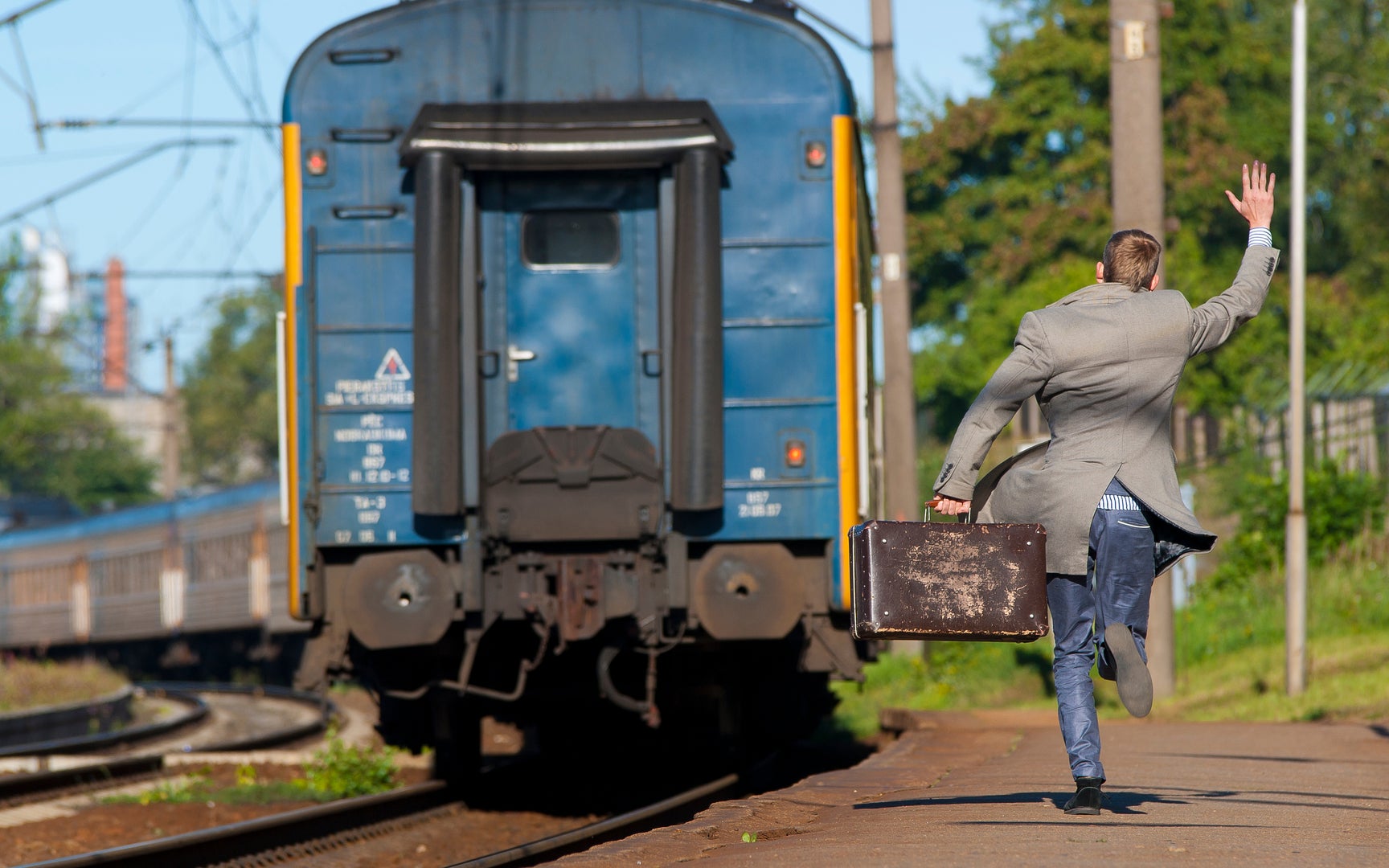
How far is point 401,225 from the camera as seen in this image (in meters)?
8.40

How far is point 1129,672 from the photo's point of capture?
16.4 feet

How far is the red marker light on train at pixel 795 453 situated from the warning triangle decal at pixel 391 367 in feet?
6.23

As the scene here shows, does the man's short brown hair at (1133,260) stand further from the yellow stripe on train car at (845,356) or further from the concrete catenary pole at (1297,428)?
the concrete catenary pole at (1297,428)

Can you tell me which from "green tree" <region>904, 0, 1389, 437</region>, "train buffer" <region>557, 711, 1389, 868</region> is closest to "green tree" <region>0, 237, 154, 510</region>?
"green tree" <region>904, 0, 1389, 437</region>

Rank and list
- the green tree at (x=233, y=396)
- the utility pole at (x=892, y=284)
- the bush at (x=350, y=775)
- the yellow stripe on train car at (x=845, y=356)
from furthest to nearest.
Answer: the green tree at (x=233, y=396) → the utility pole at (x=892, y=284) → the bush at (x=350, y=775) → the yellow stripe on train car at (x=845, y=356)

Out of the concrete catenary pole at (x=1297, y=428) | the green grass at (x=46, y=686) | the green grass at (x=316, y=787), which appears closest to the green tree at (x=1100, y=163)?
the green grass at (x=46, y=686)

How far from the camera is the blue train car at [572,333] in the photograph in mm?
8195

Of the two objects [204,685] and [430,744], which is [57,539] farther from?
[430,744]

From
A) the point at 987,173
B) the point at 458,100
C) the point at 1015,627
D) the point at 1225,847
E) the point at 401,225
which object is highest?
the point at 987,173

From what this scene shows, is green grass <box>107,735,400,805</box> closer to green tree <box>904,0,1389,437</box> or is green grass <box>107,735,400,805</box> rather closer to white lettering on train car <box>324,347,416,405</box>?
white lettering on train car <box>324,347,416,405</box>

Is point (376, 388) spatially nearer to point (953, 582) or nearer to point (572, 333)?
point (572, 333)

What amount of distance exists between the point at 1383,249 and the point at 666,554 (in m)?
32.3

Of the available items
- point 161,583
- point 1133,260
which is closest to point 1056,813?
point 1133,260

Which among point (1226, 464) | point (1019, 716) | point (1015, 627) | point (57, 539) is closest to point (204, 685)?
point (57, 539)
